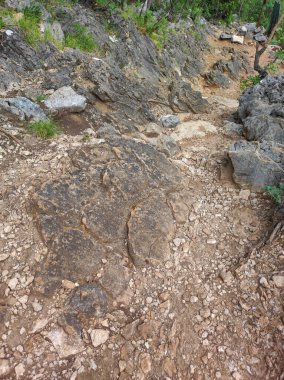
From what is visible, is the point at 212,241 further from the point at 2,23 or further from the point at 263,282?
the point at 2,23

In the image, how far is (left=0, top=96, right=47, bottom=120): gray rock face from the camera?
5.65m

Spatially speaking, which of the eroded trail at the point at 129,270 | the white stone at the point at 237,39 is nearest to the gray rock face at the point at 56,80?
the eroded trail at the point at 129,270

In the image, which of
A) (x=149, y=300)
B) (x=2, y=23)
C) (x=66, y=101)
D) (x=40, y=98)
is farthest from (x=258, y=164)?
(x=2, y=23)

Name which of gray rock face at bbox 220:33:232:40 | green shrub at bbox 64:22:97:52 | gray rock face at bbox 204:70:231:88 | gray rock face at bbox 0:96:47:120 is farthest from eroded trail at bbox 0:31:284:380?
gray rock face at bbox 220:33:232:40

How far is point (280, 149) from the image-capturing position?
5.48 metres

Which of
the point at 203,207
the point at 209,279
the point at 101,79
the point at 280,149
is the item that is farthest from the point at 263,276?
the point at 101,79

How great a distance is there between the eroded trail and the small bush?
0.91 feet

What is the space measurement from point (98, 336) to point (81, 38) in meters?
8.73

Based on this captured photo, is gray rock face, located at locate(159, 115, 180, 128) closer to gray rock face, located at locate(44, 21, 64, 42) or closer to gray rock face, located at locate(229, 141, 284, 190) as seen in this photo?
gray rock face, located at locate(229, 141, 284, 190)

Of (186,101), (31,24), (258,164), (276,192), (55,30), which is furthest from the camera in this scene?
(186,101)

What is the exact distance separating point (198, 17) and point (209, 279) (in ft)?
57.9

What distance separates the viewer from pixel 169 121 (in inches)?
295

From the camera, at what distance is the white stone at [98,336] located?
3.16 meters

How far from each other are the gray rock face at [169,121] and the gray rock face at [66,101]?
6.97 ft
